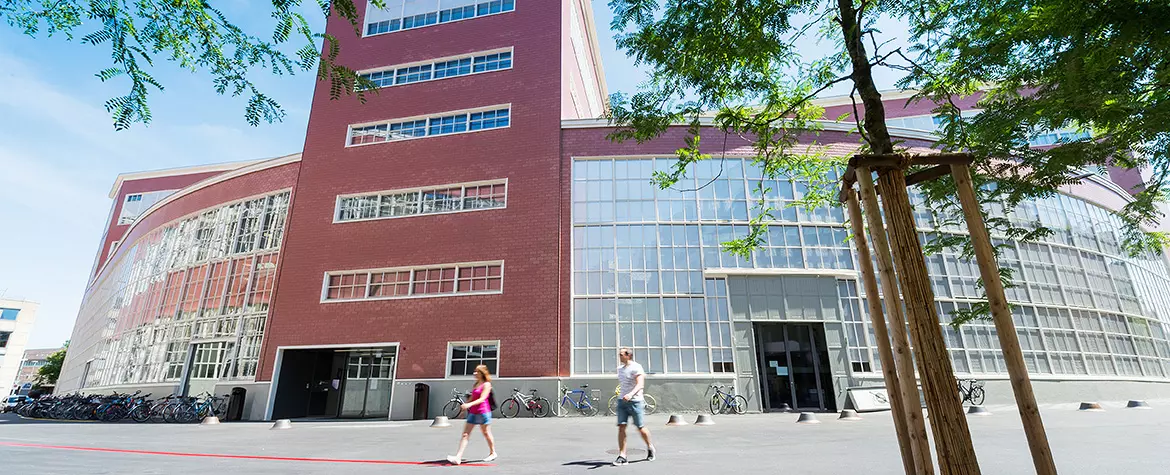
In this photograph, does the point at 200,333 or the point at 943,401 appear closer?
the point at 943,401

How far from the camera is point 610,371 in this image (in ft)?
52.7

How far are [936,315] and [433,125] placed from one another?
758 inches

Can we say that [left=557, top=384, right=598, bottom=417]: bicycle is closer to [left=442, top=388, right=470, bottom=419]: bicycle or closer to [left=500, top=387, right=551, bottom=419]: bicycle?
[left=500, top=387, right=551, bottom=419]: bicycle

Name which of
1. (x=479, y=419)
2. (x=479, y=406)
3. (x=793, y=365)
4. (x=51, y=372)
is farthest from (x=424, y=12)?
(x=51, y=372)

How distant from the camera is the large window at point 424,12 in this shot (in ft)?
→ 69.7

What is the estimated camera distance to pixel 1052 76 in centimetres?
438

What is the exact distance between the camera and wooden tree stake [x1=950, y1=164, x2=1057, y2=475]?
305cm

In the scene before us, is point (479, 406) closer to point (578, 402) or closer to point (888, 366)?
point (888, 366)

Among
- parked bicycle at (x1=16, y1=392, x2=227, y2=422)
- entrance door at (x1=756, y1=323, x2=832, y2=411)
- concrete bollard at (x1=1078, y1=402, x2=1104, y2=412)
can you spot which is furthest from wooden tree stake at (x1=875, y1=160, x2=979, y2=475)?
parked bicycle at (x1=16, y1=392, x2=227, y2=422)

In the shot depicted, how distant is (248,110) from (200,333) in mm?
21146

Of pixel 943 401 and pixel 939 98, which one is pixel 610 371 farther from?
pixel 943 401

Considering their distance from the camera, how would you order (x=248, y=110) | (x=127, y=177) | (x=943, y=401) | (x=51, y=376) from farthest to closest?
1. (x=51, y=376)
2. (x=127, y=177)
3. (x=248, y=110)
4. (x=943, y=401)

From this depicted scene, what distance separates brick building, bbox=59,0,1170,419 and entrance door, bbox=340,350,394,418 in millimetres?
94

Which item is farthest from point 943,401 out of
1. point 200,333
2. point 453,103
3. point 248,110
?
point 200,333
